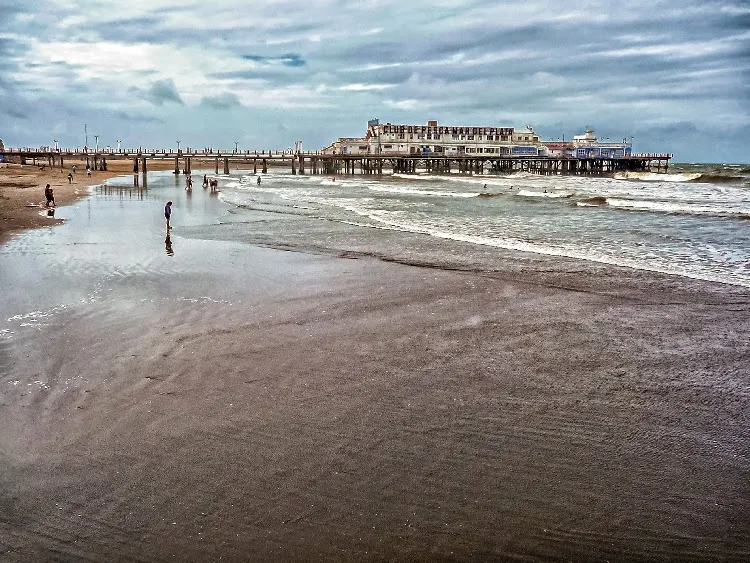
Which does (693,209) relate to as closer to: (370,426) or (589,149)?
(370,426)

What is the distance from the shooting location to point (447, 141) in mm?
113188

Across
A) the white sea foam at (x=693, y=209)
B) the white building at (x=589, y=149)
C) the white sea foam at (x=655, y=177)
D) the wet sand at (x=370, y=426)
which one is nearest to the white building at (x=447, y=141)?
the white building at (x=589, y=149)

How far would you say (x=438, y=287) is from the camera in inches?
442

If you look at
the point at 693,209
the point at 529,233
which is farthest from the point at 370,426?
the point at 693,209

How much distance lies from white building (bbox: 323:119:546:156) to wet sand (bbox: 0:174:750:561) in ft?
A: 337

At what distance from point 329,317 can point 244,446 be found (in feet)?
13.5

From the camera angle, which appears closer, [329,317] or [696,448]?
[696,448]

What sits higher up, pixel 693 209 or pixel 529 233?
pixel 693 209

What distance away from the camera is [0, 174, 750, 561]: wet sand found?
390 centimetres

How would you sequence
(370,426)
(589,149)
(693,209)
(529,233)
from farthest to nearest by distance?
(589,149), (693,209), (529,233), (370,426)

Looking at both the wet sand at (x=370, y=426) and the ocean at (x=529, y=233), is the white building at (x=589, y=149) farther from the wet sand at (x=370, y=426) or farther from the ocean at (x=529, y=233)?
the wet sand at (x=370, y=426)

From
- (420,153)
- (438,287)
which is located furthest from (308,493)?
(420,153)

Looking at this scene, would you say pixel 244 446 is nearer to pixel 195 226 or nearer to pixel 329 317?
pixel 329 317

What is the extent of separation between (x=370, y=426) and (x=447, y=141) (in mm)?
111523
